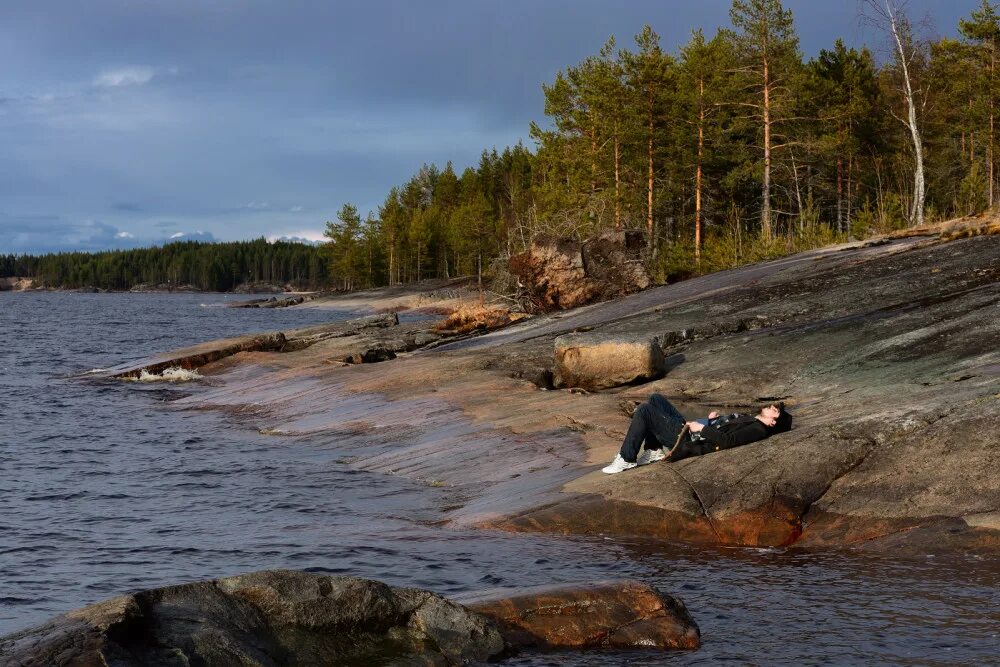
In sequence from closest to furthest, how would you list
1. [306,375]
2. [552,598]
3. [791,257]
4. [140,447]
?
[552,598], [140,447], [306,375], [791,257]

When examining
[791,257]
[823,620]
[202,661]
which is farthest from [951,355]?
[791,257]

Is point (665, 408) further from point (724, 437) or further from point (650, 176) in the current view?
point (650, 176)

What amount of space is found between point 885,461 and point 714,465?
199cm

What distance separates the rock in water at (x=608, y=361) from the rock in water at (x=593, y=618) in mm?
11255

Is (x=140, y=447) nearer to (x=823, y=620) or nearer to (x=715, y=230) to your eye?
(x=823, y=620)

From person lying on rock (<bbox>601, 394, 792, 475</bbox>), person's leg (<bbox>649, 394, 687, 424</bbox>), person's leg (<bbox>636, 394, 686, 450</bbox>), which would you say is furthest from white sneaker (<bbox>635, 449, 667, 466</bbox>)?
person's leg (<bbox>649, 394, 687, 424</bbox>)

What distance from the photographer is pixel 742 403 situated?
1642 cm

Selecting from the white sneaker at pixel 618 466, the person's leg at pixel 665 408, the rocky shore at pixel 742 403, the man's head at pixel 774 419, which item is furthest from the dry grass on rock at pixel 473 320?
the man's head at pixel 774 419

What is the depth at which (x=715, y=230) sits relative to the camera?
206ft

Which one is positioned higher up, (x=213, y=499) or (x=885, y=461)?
(x=885, y=461)

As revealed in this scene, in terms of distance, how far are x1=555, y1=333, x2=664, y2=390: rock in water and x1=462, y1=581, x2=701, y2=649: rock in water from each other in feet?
36.9

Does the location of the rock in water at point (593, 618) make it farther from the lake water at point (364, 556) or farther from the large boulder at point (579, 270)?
the large boulder at point (579, 270)

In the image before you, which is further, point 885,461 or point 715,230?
point 715,230

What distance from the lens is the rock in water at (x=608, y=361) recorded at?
63.5 feet
